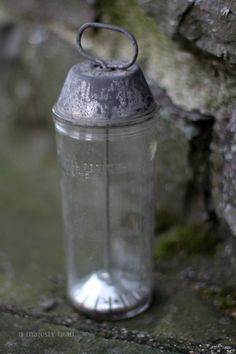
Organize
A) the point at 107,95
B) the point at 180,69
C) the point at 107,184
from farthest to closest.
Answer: the point at 180,69 → the point at 107,184 → the point at 107,95

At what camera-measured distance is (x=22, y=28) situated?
69.1 inches

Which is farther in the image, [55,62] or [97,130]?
[55,62]

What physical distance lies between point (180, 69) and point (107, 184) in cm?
31

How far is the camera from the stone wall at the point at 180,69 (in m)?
1.13

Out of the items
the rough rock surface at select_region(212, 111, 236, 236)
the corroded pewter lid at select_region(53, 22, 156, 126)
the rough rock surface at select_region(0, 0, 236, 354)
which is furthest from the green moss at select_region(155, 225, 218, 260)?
the corroded pewter lid at select_region(53, 22, 156, 126)

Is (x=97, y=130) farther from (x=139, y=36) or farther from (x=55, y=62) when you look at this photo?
(x=55, y=62)

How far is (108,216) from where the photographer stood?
124 centimetres

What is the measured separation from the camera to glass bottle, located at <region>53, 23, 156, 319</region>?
105 centimetres

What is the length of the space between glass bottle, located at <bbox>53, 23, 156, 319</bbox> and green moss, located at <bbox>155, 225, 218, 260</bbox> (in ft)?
0.44

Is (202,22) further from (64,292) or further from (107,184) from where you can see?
(64,292)

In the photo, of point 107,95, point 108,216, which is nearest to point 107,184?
point 108,216

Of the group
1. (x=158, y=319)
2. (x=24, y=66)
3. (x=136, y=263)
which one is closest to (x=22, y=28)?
(x=24, y=66)

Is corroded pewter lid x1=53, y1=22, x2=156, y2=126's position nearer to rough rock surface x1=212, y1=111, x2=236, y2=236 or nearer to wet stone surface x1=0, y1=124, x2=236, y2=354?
rough rock surface x1=212, y1=111, x2=236, y2=236

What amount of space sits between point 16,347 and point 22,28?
1.02m
